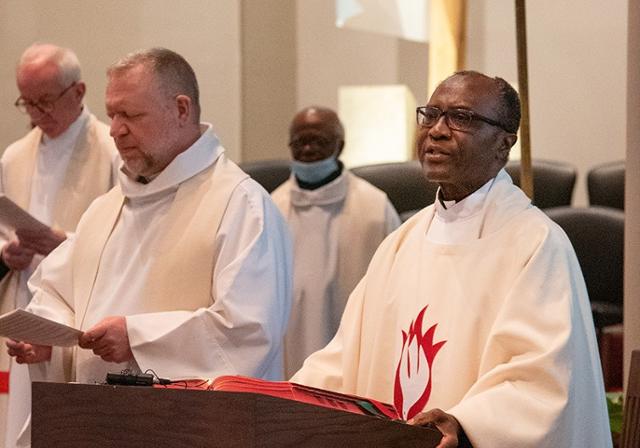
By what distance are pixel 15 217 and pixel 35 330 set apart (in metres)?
1.24

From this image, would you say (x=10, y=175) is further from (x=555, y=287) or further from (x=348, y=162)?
(x=348, y=162)

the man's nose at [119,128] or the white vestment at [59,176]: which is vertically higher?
the man's nose at [119,128]

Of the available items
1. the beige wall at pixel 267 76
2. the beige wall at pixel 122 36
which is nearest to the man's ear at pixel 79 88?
the beige wall at pixel 122 36

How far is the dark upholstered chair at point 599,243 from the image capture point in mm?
7547

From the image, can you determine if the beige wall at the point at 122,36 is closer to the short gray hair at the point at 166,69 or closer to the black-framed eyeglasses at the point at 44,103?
the black-framed eyeglasses at the point at 44,103

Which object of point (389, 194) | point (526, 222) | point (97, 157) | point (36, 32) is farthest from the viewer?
point (36, 32)

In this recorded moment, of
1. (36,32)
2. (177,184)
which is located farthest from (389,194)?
(177,184)

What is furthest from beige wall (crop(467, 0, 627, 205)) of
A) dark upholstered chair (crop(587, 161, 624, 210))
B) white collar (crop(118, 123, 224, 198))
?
white collar (crop(118, 123, 224, 198))

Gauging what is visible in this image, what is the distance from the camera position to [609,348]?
294 inches

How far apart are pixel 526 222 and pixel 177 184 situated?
58.4 inches

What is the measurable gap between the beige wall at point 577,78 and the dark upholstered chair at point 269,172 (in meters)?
1.91

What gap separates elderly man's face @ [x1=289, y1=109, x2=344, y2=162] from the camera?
768cm

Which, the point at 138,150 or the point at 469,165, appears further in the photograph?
the point at 138,150

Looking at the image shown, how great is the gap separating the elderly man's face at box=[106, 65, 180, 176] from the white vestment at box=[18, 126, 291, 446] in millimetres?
110
